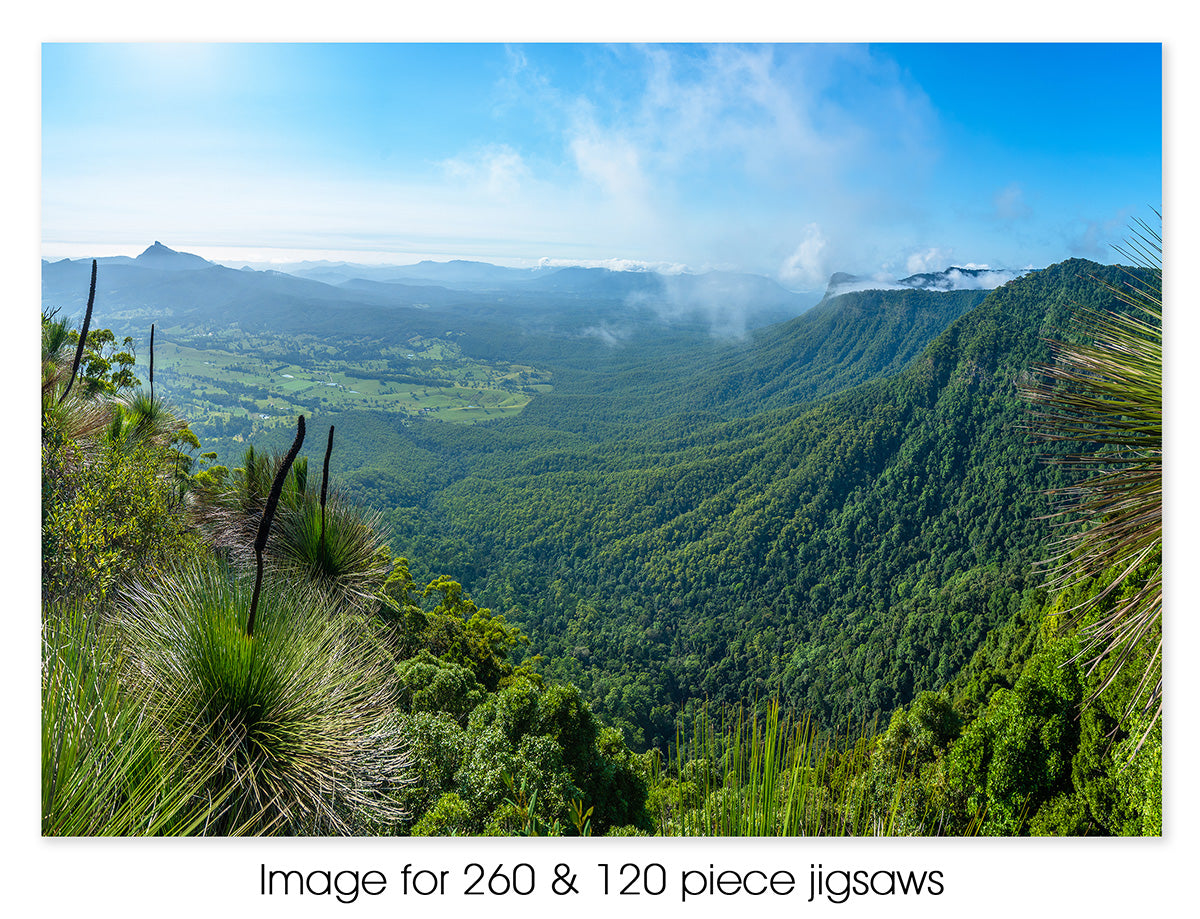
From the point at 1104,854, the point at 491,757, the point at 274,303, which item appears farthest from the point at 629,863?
the point at 274,303

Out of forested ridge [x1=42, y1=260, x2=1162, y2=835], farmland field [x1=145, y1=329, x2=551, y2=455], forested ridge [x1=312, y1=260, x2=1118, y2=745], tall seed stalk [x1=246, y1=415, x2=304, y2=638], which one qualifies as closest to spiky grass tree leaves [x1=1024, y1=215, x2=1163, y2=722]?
forested ridge [x1=42, y1=260, x2=1162, y2=835]

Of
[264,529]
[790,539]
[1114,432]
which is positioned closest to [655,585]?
[790,539]

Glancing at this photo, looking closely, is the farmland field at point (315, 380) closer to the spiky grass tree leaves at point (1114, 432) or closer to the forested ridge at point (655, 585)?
the forested ridge at point (655, 585)

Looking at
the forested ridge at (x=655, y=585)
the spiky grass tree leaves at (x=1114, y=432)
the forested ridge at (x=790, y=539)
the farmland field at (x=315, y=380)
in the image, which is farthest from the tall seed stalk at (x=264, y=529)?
the forested ridge at (x=790, y=539)

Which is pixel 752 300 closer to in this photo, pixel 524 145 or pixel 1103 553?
pixel 524 145
